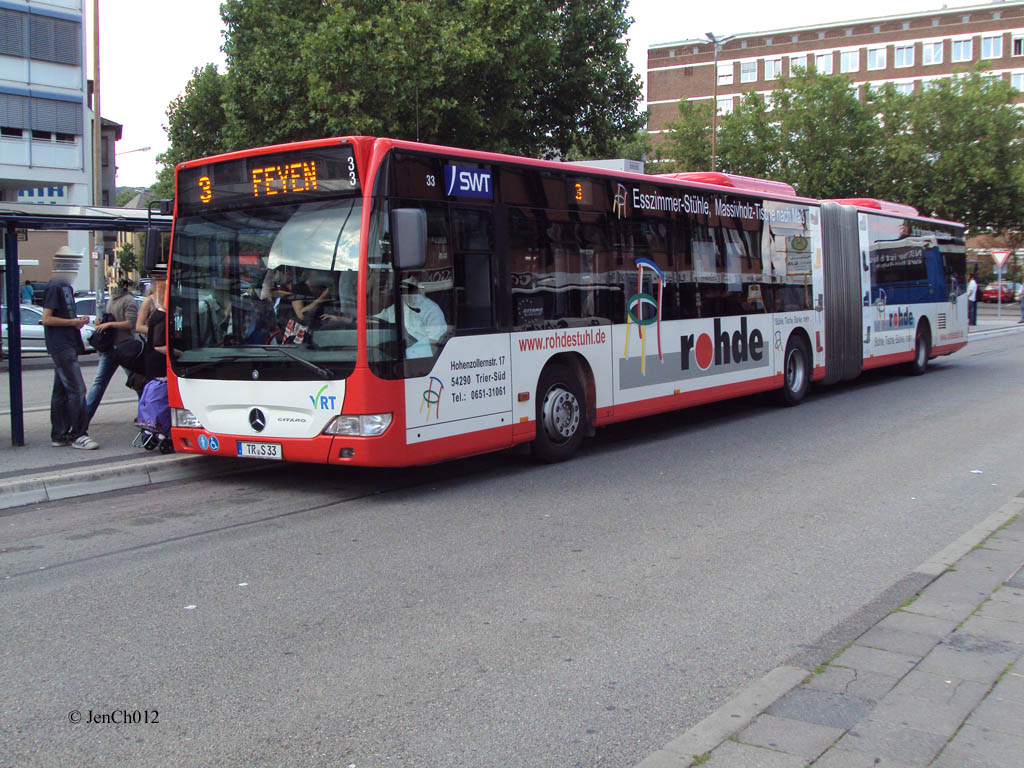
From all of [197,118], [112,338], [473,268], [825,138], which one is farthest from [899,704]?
[825,138]

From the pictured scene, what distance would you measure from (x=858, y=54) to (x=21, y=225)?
280 feet

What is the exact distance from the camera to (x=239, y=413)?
8.45m

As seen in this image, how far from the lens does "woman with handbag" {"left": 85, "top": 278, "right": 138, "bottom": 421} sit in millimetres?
10250

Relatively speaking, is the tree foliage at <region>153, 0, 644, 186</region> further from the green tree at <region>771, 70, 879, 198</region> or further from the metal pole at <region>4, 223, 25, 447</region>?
the green tree at <region>771, 70, 879, 198</region>

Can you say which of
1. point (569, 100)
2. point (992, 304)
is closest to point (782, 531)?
point (569, 100)

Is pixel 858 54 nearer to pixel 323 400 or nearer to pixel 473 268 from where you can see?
pixel 473 268

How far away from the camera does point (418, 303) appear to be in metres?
8.06

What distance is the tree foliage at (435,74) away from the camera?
21.3 m

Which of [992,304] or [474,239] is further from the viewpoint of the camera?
[992,304]

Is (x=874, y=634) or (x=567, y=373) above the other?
(x=567, y=373)

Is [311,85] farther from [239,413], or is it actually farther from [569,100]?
[239,413]

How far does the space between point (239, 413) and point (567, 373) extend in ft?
10.7

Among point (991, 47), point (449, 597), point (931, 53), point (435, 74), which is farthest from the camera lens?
point (931, 53)

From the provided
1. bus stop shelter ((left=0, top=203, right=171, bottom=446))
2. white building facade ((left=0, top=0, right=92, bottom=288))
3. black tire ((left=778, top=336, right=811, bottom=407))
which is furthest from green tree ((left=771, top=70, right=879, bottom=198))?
bus stop shelter ((left=0, top=203, right=171, bottom=446))
